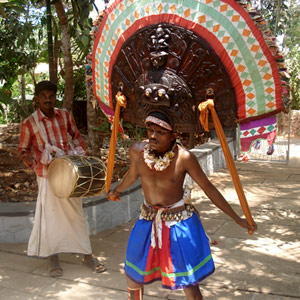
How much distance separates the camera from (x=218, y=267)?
4.23 meters

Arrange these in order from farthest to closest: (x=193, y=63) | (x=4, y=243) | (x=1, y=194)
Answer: (x=1, y=194) → (x=4, y=243) → (x=193, y=63)

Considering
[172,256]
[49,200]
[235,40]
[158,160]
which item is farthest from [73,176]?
[235,40]

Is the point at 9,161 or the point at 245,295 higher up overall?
the point at 9,161

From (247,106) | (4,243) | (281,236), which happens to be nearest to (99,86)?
(247,106)

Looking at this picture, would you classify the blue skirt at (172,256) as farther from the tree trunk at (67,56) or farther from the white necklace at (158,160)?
the tree trunk at (67,56)

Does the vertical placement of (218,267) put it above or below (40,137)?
below

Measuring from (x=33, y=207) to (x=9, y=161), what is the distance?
3.56 m

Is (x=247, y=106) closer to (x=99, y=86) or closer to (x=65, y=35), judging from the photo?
(x=99, y=86)

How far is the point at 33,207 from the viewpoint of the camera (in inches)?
192

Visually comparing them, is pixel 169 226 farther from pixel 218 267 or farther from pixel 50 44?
pixel 50 44

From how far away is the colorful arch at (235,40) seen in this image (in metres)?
2.48

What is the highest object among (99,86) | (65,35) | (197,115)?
(65,35)

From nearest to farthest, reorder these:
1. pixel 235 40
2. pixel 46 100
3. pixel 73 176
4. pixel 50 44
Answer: pixel 235 40, pixel 73 176, pixel 46 100, pixel 50 44

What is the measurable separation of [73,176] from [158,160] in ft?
4.17
